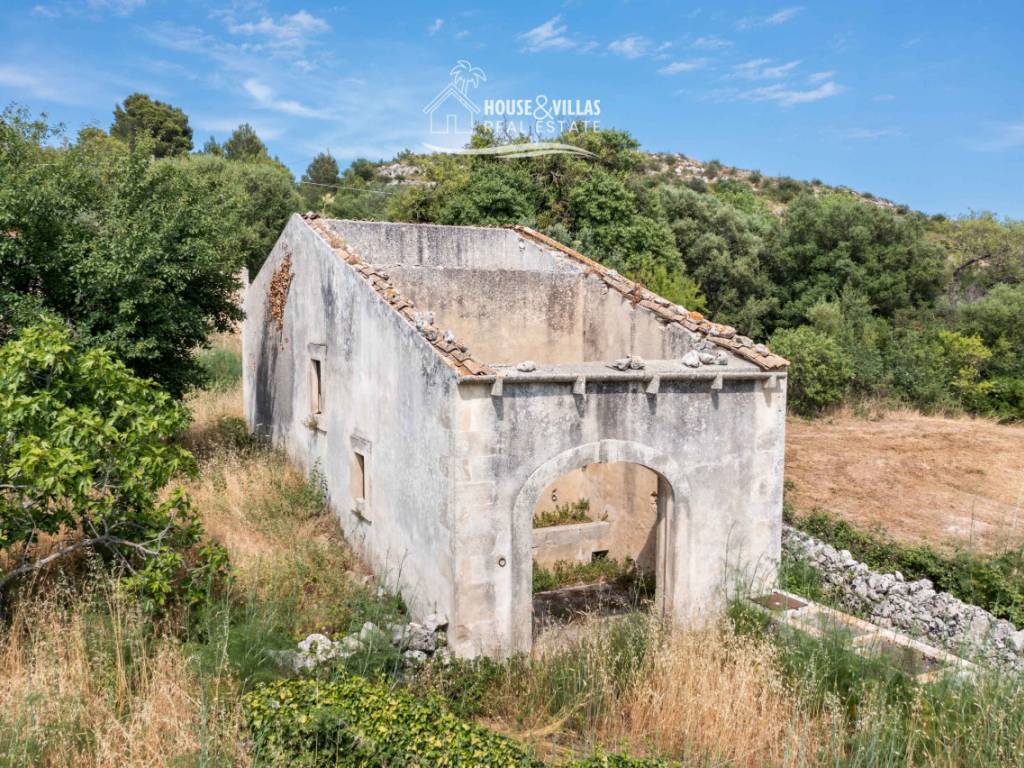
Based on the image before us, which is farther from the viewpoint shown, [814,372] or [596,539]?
[814,372]

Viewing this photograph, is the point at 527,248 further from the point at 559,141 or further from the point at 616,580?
the point at 559,141

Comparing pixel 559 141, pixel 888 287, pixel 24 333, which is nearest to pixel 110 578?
pixel 24 333

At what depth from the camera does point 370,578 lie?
983cm

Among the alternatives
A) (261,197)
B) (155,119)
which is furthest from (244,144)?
(261,197)

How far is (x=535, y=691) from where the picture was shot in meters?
7.23

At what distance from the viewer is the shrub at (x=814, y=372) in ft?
70.8

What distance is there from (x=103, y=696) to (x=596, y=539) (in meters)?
7.77

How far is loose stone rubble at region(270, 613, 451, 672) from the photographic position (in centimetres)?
720

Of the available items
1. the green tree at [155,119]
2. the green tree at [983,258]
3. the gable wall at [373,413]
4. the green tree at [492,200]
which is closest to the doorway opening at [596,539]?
the gable wall at [373,413]

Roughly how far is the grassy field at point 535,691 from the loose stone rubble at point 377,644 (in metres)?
0.16

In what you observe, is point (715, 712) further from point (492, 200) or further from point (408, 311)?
point (492, 200)

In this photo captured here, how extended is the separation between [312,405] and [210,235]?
368 centimetres

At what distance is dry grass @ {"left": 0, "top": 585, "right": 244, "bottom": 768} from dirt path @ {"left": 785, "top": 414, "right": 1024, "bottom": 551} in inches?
432

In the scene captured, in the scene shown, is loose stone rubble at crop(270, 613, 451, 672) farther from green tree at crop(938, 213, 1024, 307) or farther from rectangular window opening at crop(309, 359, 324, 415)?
green tree at crop(938, 213, 1024, 307)
